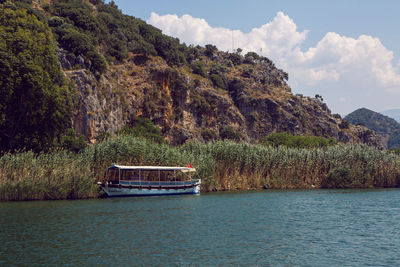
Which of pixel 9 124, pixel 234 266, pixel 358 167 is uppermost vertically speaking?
pixel 9 124

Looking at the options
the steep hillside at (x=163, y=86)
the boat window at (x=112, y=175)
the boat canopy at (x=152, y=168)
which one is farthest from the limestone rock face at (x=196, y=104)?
the boat canopy at (x=152, y=168)

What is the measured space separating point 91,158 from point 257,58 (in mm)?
133122

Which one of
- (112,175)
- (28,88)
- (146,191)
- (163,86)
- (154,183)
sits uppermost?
(163,86)

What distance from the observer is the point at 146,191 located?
48438 millimetres

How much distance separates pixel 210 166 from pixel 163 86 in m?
53.4

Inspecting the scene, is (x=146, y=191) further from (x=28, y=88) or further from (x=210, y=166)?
(x=28, y=88)

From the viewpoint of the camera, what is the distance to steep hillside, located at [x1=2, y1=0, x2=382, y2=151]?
8075 cm

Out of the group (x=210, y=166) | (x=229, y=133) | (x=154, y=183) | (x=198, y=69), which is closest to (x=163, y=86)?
(x=229, y=133)

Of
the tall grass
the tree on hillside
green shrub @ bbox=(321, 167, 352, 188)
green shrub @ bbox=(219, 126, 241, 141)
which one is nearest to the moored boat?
the tall grass

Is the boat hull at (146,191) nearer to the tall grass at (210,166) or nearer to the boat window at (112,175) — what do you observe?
the boat window at (112,175)

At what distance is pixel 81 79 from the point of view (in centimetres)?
7412

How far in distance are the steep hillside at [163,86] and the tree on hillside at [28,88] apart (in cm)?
1785

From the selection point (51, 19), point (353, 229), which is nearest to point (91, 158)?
point (353, 229)

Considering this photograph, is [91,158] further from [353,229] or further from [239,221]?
[353,229]
